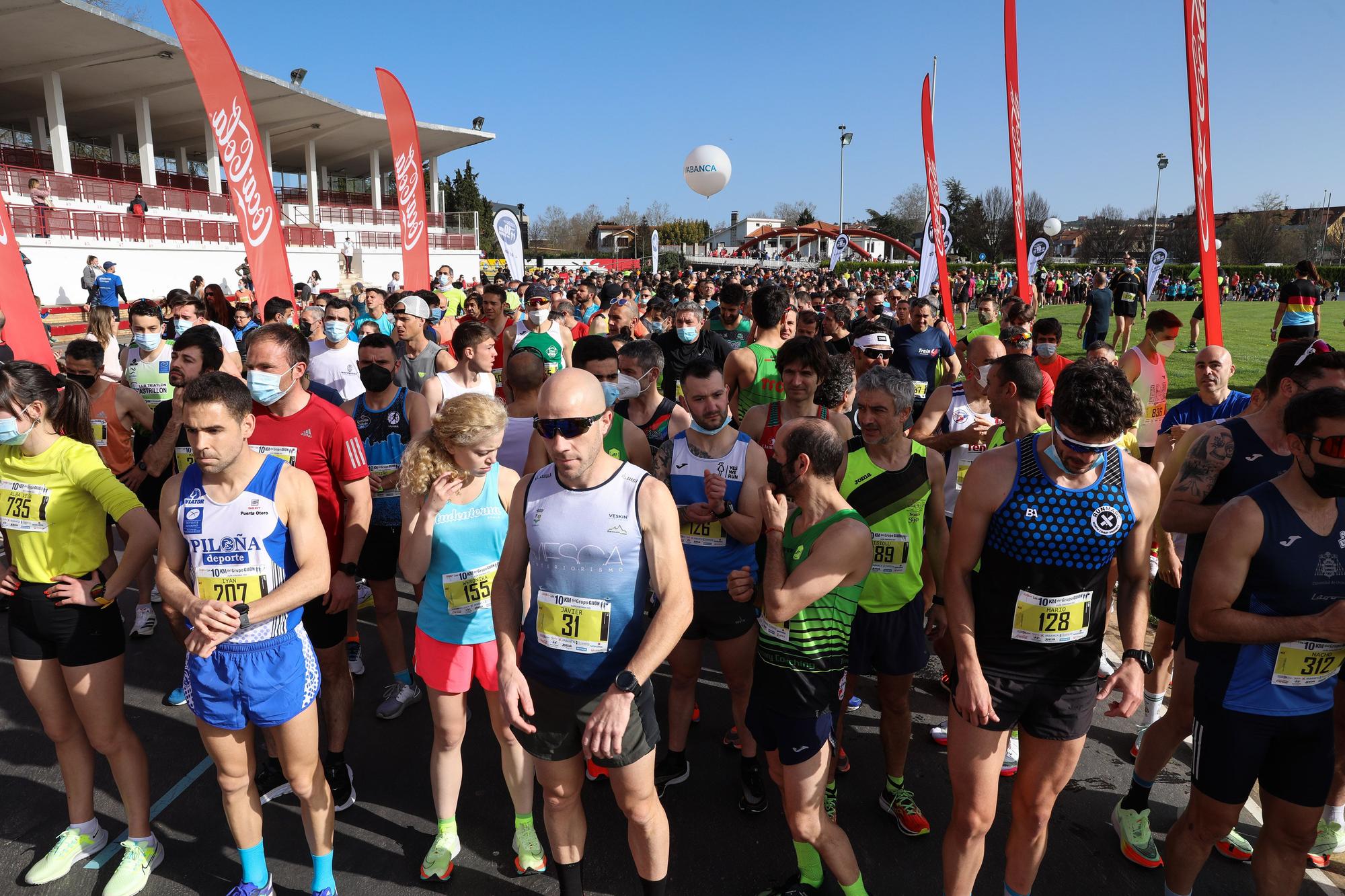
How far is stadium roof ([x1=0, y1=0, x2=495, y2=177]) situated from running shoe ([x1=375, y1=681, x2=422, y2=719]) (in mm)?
27652

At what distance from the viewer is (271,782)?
153 inches

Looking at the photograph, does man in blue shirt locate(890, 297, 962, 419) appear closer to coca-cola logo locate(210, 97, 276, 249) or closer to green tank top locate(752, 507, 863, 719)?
green tank top locate(752, 507, 863, 719)

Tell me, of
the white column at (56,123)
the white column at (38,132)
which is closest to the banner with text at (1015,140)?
the white column at (56,123)

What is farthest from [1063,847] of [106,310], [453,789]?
[106,310]

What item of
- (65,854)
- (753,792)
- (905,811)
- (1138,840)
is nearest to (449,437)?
(753,792)

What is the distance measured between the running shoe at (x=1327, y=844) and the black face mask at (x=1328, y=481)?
77.1 inches

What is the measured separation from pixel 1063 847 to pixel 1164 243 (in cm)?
9167

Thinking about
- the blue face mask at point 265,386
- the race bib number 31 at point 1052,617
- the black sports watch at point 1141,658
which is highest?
the blue face mask at point 265,386

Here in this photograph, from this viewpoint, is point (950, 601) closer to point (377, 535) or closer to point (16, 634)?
point (377, 535)

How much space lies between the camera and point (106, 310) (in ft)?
20.8

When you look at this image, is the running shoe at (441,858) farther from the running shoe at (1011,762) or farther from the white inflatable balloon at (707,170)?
the white inflatable balloon at (707,170)

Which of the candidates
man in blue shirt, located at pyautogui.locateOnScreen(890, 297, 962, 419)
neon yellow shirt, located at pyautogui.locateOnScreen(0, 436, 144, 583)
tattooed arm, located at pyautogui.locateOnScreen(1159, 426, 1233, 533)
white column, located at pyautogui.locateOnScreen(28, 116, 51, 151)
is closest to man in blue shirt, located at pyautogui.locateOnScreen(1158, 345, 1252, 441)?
tattooed arm, located at pyautogui.locateOnScreen(1159, 426, 1233, 533)

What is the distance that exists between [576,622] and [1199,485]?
8.60ft

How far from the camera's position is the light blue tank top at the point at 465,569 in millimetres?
3125
